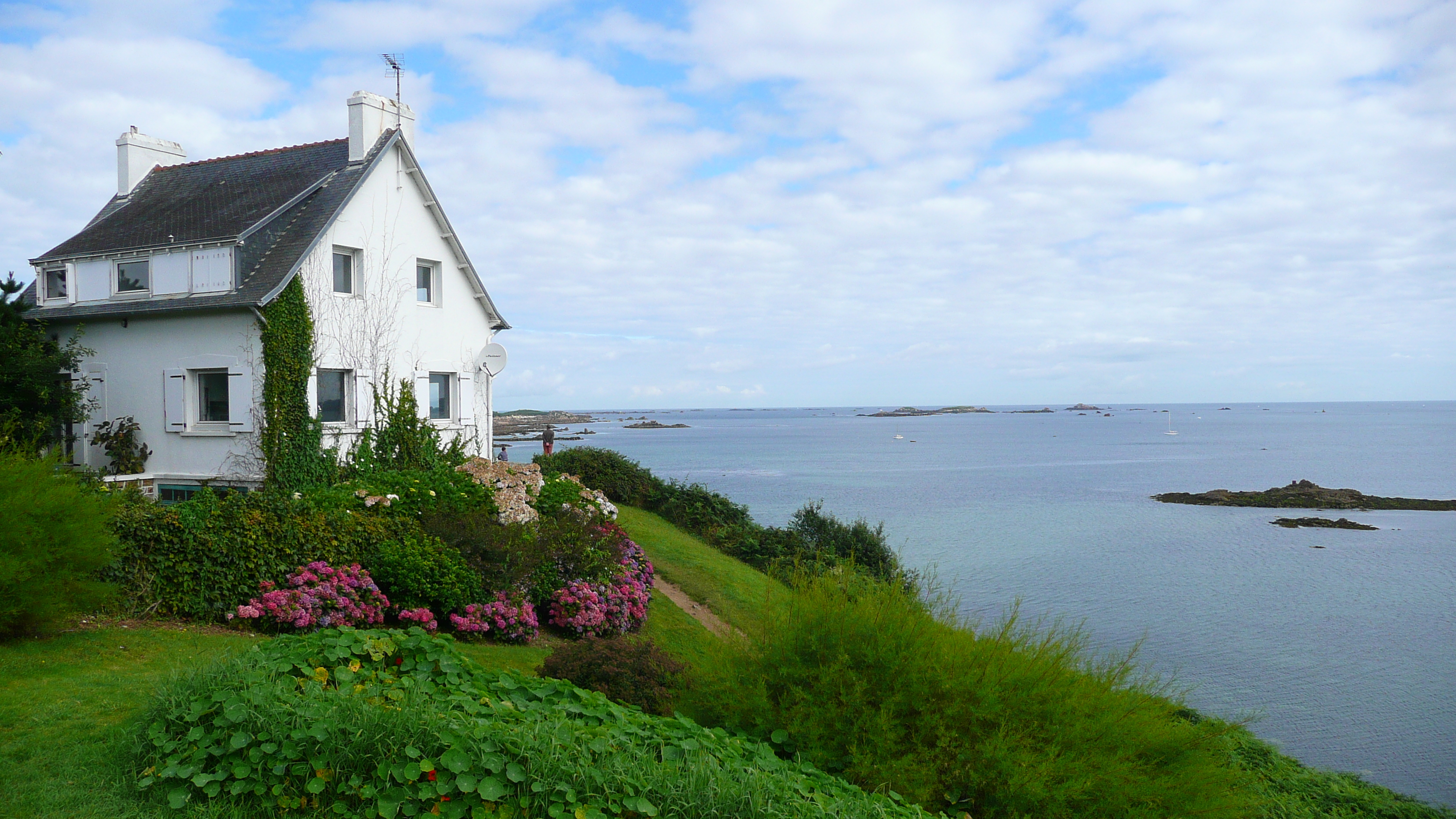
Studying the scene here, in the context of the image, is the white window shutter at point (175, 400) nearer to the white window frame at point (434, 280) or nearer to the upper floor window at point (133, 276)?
the upper floor window at point (133, 276)

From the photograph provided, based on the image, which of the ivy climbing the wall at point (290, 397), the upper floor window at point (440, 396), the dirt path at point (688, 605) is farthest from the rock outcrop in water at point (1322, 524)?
the ivy climbing the wall at point (290, 397)

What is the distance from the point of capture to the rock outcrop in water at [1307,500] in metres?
54.6

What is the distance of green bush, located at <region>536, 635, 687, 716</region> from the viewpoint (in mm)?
8422

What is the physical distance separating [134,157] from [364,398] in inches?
423

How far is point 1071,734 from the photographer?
22.2 feet

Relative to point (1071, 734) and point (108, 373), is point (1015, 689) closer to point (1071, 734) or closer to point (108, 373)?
point (1071, 734)

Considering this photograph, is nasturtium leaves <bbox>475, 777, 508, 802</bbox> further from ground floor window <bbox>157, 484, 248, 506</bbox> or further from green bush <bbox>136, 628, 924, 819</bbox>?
→ ground floor window <bbox>157, 484, 248, 506</bbox>

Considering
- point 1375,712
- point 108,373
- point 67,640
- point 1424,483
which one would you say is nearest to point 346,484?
point 67,640

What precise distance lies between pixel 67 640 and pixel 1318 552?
45126 millimetres

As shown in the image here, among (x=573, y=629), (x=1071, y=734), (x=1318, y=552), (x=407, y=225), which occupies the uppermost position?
(x=407, y=225)

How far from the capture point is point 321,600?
1110 cm

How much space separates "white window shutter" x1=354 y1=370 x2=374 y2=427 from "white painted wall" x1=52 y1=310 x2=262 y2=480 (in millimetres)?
2303

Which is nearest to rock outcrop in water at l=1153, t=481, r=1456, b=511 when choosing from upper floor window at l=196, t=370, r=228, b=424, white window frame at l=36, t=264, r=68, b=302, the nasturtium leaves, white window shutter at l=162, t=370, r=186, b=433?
upper floor window at l=196, t=370, r=228, b=424

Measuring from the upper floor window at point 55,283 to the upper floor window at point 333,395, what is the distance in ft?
23.8
